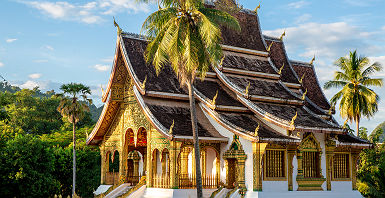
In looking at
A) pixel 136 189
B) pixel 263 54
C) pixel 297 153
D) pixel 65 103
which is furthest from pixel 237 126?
pixel 65 103

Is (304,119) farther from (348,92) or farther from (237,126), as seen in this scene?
(348,92)

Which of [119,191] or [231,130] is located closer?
[231,130]

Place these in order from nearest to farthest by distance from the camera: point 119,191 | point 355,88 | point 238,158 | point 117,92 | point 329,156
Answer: point 238,158 < point 329,156 < point 119,191 < point 117,92 < point 355,88

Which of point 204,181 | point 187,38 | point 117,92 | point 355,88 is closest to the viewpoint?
point 187,38

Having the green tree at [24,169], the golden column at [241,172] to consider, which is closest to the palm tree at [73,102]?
the green tree at [24,169]

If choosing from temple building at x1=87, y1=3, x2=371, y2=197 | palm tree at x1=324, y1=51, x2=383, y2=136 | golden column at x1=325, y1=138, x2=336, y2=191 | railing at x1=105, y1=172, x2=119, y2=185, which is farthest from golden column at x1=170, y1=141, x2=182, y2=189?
palm tree at x1=324, y1=51, x2=383, y2=136

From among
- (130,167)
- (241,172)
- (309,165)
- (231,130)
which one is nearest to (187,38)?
(231,130)

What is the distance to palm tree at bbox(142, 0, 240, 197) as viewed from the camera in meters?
15.5

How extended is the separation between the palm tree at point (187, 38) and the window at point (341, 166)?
908 cm

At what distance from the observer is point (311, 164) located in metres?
20.7

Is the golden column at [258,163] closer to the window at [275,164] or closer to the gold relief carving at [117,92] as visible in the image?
the window at [275,164]

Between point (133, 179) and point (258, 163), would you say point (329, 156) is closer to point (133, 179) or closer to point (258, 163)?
point (258, 163)

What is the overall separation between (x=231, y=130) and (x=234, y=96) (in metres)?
3.15

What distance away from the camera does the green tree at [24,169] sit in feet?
76.6
